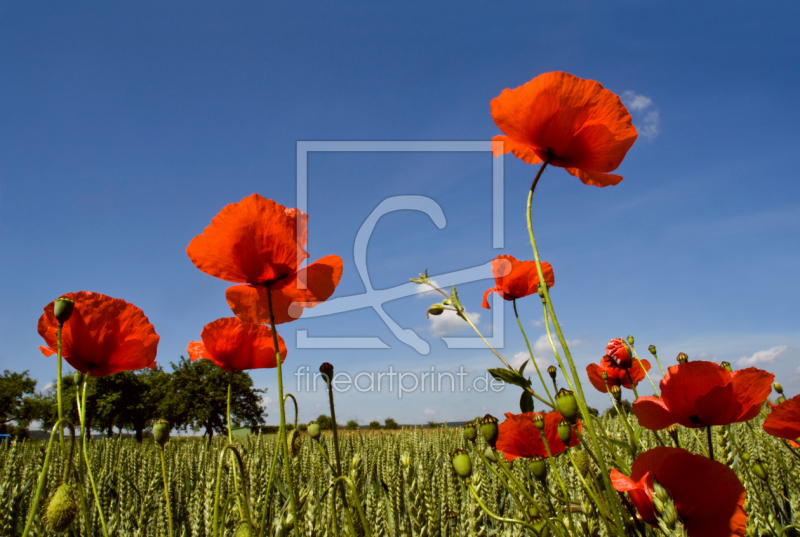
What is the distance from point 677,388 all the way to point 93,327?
1265mm

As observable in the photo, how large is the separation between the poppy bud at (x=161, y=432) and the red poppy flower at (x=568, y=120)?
115 centimetres

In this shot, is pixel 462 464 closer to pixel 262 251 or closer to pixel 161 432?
pixel 262 251

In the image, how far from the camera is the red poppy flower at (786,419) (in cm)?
102

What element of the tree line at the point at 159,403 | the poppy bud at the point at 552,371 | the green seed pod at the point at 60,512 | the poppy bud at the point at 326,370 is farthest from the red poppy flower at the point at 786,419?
the tree line at the point at 159,403

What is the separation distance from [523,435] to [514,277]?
452mm

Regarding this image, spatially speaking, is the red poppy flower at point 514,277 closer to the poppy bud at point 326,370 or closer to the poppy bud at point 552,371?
the poppy bud at point 552,371

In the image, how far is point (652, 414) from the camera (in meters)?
0.91

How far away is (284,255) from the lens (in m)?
0.87

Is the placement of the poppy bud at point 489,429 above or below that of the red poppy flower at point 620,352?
below

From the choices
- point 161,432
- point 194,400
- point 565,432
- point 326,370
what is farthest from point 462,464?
point 194,400

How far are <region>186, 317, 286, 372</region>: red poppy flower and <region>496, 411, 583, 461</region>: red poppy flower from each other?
661 millimetres

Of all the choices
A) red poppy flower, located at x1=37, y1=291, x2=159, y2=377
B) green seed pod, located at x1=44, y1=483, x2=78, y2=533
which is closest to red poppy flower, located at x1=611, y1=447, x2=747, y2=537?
green seed pod, located at x1=44, y1=483, x2=78, y2=533

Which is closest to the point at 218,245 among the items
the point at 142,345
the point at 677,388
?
the point at 142,345

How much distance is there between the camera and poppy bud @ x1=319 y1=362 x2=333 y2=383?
36.5 inches
